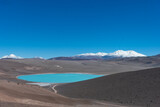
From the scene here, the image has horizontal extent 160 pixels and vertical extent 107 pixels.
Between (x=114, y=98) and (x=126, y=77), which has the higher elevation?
(x=126, y=77)

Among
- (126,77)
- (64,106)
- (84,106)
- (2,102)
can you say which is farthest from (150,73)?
(2,102)

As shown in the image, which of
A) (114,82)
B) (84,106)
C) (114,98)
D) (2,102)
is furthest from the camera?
(114,82)

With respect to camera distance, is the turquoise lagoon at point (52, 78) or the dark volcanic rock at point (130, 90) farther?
the turquoise lagoon at point (52, 78)

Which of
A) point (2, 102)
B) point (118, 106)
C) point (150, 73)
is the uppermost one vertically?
point (150, 73)

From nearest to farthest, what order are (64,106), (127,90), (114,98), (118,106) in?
1. (64,106)
2. (118,106)
3. (114,98)
4. (127,90)

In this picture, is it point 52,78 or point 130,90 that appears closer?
point 130,90

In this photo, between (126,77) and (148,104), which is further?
(126,77)

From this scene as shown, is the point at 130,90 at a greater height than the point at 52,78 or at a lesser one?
greater

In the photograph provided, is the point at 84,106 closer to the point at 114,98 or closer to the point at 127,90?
the point at 114,98

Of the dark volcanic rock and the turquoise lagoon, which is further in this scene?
the turquoise lagoon

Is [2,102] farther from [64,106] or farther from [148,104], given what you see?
[148,104]
